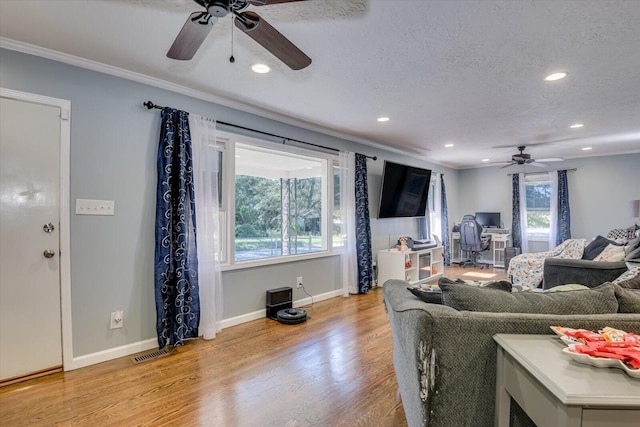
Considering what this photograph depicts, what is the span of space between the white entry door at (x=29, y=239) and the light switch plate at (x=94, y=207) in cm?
14

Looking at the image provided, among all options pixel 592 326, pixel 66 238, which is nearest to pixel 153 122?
pixel 66 238

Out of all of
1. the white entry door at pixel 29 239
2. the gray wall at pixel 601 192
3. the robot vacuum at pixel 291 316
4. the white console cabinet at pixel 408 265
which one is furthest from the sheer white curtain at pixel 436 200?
the white entry door at pixel 29 239

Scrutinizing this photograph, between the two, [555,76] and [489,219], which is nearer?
[555,76]

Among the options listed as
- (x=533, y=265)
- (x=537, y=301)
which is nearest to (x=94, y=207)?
(x=537, y=301)

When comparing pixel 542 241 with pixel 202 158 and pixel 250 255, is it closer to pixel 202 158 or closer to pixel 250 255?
pixel 250 255

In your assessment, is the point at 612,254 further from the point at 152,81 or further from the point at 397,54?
the point at 152,81

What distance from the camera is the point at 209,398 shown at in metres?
2.15

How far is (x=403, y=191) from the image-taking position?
5812mm

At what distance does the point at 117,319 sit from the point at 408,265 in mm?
4119

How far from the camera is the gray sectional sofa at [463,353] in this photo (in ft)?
4.34

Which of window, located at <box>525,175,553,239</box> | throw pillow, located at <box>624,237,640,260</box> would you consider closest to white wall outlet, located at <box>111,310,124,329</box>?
throw pillow, located at <box>624,237,640,260</box>

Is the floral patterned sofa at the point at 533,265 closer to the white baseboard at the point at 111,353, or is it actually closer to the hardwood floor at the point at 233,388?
the hardwood floor at the point at 233,388

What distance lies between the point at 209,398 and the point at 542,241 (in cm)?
761

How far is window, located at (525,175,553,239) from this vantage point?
7176 millimetres
